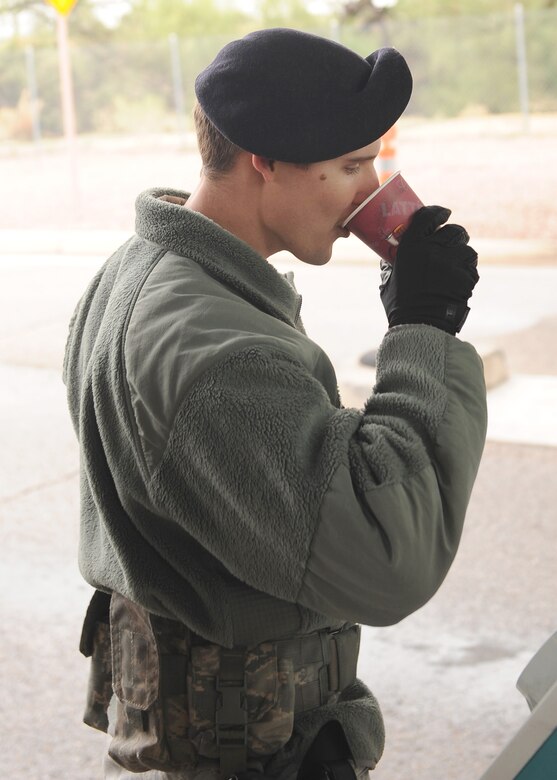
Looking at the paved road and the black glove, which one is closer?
the black glove

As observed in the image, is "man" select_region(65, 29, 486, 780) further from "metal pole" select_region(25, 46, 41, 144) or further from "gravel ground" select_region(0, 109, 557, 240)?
"metal pole" select_region(25, 46, 41, 144)

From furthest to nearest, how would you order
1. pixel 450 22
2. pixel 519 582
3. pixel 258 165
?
pixel 450 22 → pixel 519 582 → pixel 258 165

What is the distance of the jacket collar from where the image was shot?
165cm

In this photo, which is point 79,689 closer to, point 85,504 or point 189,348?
point 85,504

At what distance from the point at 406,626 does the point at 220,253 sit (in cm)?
294

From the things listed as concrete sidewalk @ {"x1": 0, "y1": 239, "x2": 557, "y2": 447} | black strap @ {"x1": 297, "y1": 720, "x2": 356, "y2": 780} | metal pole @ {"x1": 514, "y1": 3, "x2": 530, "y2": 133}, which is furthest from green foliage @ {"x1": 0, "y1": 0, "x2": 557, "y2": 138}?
black strap @ {"x1": 297, "y1": 720, "x2": 356, "y2": 780}

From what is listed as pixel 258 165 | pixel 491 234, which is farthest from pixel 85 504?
pixel 491 234

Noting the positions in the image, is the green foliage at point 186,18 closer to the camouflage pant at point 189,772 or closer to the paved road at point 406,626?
the paved road at point 406,626

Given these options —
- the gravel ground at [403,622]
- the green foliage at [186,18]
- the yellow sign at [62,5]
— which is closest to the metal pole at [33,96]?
the green foliage at [186,18]

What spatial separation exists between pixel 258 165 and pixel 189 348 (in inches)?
11.9

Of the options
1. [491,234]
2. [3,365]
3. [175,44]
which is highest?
[3,365]

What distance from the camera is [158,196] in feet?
6.07

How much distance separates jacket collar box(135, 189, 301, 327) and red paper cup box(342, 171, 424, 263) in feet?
0.45

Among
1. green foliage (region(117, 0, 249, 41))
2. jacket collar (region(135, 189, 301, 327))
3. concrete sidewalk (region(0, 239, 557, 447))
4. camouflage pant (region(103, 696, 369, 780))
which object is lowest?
green foliage (region(117, 0, 249, 41))
